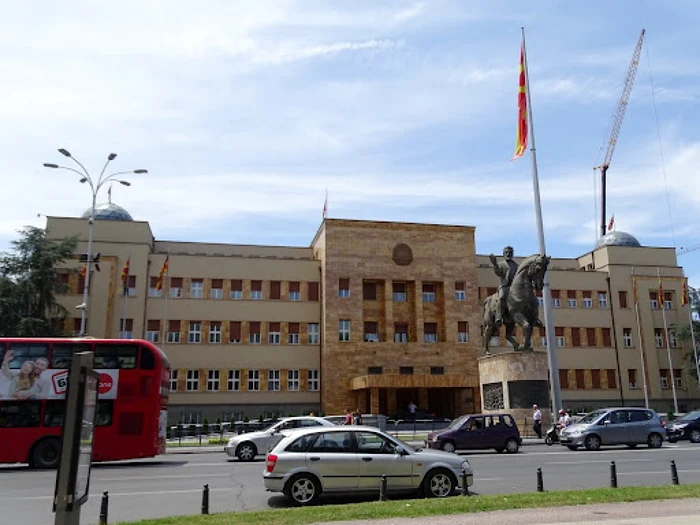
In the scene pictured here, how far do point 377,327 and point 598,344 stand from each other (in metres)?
21.0

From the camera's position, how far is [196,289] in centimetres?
5059

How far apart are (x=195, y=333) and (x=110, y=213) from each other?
1322 cm

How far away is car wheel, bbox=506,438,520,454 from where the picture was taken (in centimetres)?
2309

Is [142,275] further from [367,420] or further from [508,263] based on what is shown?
[508,263]

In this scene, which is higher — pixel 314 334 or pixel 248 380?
pixel 314 334

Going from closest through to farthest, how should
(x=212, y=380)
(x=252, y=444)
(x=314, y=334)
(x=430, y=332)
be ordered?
(x=252, y=444) → (x=212, y=380) → (x=314, y=334) → (x=430, y=332)

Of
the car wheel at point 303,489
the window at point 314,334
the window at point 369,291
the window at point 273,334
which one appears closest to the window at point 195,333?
the window at point 273,334

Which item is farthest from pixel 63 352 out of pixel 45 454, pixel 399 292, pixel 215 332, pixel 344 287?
pixel 399 292

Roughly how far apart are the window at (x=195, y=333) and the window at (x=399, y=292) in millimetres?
16288

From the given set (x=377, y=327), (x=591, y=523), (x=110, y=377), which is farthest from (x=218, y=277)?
(x=591, y=523)

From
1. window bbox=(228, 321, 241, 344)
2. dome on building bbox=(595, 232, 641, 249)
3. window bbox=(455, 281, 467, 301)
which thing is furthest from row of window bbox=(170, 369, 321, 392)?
dome on building bbox=(595, 232, 641, 249)

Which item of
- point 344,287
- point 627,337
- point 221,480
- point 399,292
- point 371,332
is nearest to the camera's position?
point 221,480

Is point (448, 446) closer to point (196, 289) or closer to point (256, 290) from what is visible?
point (256, 290)

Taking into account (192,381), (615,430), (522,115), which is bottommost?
(615,430)
